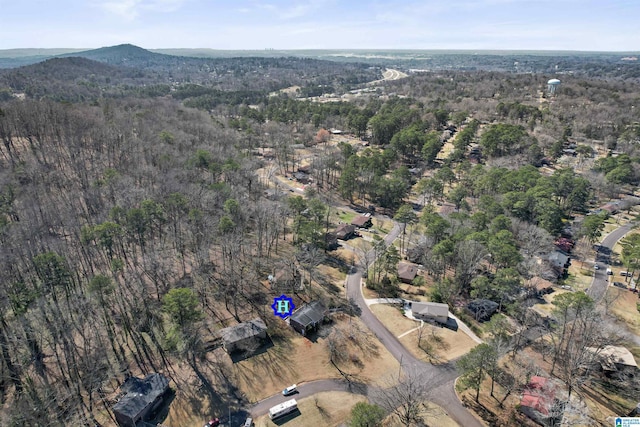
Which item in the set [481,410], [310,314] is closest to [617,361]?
Answer: [481,410]

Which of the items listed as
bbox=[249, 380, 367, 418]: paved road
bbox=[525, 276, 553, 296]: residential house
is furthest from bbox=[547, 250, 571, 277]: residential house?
bbox=[249, 380, 367, 418]: paved road

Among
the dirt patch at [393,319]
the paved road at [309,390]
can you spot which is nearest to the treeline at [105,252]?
the paved road at [309,390]

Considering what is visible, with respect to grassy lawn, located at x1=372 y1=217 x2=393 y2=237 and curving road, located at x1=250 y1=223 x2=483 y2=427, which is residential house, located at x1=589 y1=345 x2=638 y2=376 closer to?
curving road, located at x1=250 y1=223 x2=483 y2=427

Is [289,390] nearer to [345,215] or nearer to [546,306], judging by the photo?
[546,306]

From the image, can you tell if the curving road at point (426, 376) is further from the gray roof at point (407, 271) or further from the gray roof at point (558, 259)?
the gray roof at point (558, 259)

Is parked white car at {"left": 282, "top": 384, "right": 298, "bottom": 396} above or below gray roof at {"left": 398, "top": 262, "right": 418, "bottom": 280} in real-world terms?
below

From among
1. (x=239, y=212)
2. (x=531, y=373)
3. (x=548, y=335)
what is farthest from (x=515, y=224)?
(x=239, y=212)

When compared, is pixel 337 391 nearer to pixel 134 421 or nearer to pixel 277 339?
pixel 277 339
